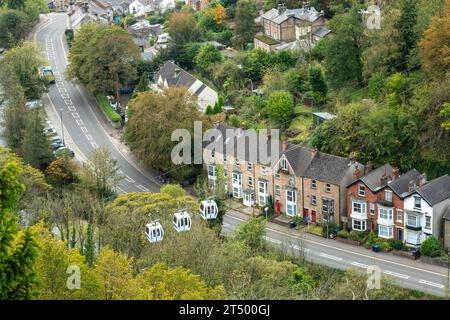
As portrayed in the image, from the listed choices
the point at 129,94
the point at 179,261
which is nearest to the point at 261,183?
the point at 179,261

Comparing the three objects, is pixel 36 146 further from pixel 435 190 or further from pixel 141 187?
pixel 435 190

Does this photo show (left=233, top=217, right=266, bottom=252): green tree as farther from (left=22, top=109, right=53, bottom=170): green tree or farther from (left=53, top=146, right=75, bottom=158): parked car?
(left=53, top=146, right=75, bottom=158): parked car

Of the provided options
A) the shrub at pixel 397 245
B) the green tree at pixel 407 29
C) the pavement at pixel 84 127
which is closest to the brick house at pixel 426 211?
the shrub at pixel 397 245

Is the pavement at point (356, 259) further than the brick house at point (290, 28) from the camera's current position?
No

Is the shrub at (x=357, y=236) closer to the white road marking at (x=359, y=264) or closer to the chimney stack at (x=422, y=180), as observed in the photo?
the white road marking at (x=359, y=264)

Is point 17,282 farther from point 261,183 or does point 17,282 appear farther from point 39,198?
point 261,183

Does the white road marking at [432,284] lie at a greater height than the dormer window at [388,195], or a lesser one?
lesser
